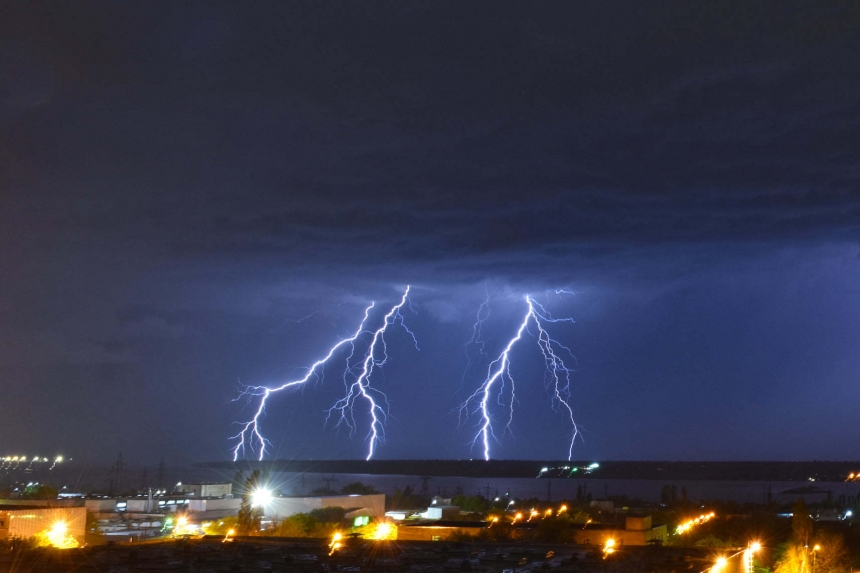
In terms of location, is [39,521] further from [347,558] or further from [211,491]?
[211,491]

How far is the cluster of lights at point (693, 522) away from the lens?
143 ft

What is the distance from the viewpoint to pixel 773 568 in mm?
32125

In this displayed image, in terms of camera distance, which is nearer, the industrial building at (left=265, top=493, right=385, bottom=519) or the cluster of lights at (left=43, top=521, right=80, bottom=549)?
the cluster of lights at (left=43, top=521, right=80, bottom=549)

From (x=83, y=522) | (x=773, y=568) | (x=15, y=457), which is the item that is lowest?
(x=773, y=568)

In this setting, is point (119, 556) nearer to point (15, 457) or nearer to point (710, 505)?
point (710, 505)

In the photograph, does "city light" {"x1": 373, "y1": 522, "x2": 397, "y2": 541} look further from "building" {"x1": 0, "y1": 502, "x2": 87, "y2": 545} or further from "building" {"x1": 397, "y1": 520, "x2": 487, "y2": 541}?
"building" {"x1": 0, "y1": 502, "x2": 87, "y2": 545}

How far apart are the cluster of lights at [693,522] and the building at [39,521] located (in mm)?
27348

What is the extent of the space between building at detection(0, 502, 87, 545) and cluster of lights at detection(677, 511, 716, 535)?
89.7ft

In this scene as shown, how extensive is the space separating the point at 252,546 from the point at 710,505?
58.3m

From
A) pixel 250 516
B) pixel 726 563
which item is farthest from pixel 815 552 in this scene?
pixel 250 516

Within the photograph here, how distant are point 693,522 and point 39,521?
113 feet

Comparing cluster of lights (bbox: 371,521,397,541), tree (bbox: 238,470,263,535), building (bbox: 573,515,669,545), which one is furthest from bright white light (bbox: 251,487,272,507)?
building (bbox: 573,515,669,545)

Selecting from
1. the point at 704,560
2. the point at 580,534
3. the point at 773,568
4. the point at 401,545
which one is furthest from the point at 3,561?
the point at 773,568

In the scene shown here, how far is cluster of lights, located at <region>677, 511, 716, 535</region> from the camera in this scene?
4373cm
